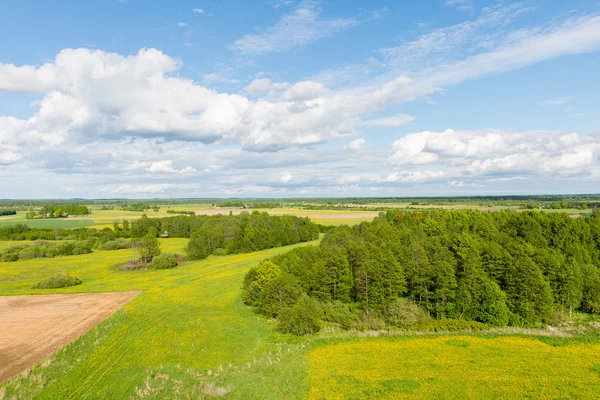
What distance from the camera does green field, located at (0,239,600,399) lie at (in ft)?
91.5

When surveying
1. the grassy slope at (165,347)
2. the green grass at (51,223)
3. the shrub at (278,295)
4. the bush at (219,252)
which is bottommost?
the bush at (219,252)

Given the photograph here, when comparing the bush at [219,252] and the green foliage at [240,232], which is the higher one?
the green foliage at [240,232]

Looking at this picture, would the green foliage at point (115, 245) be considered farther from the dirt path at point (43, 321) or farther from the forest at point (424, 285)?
the forest at point (424, 285)

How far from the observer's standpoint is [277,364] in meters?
33.3

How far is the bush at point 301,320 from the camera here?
42750 mm

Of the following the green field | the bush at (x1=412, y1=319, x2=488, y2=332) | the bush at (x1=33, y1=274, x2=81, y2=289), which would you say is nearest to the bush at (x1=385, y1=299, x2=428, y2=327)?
the bush at (x1=412, y1=319, x2=488, y2=332)

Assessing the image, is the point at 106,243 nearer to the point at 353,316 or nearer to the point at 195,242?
the point at 195,242

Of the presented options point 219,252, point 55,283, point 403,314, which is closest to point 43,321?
point 55,283

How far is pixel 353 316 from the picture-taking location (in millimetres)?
48125

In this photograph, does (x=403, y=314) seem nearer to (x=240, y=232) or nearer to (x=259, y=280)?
(x=259, y=280)

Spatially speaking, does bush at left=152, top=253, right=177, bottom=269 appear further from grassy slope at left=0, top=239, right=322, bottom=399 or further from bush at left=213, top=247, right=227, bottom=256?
bush at left=213, top=247, right=227, bottom=256

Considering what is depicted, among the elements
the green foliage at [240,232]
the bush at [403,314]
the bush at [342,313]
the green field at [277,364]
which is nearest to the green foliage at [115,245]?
the green foliage at [240,232]

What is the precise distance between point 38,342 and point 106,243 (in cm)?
9286

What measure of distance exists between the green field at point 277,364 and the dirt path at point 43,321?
2299 millimetres
